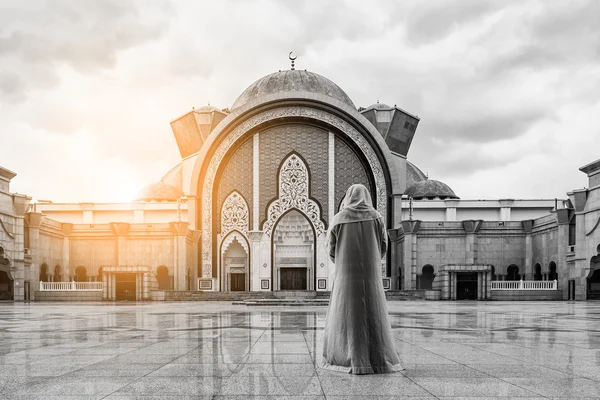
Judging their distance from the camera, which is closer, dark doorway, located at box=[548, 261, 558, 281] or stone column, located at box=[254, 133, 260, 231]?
dark doorway, located at box=[548, 261, 558, 281]

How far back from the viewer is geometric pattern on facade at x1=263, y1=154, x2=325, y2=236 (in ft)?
102

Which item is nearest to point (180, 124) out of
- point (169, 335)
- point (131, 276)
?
point (131, 276)

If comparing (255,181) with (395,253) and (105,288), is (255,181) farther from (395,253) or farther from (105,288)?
(105,288)

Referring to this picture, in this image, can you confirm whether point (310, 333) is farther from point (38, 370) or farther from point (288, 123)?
point (288, 123)

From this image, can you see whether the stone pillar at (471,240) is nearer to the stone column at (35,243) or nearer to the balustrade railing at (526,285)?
the balustrade railing at (526,285)

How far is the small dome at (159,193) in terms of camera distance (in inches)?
1596

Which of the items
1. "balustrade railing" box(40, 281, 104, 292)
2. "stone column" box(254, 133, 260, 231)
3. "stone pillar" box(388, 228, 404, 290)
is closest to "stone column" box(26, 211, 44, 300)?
"balustrade railing" box(40, 281, 104, 292)

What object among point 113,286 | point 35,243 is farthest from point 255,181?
point 35,243

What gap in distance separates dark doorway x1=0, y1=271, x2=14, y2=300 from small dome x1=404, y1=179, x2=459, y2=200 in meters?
26.1

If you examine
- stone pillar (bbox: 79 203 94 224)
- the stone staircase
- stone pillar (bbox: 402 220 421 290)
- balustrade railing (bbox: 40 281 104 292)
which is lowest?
the stone staircase

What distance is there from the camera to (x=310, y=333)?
323 inches

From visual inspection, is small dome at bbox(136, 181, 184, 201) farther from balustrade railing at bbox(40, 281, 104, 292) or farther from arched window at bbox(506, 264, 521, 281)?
arched window at bbox(506, 264, 521, 281)

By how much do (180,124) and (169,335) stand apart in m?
28.8

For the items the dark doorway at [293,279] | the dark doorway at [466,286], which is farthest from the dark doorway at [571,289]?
the dark doorway at [293,279]
